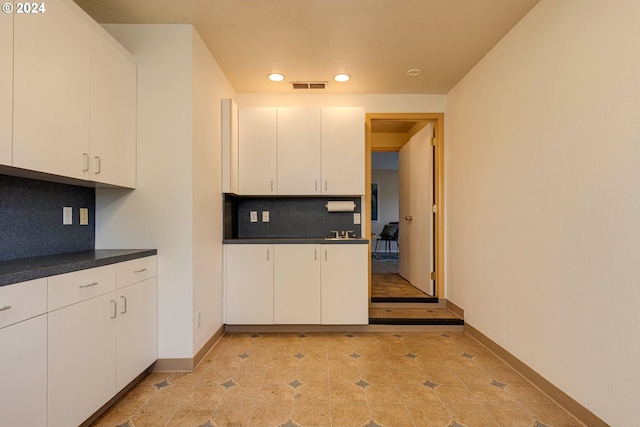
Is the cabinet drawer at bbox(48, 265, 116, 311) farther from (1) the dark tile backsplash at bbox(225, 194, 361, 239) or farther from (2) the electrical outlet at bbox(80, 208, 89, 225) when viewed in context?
(1) the dark tile backsplash at bbox(225, 194, 361, 239)

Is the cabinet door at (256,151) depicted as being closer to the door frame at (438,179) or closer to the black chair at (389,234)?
the door frame at (438,179)

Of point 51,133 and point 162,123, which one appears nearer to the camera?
point 51,133

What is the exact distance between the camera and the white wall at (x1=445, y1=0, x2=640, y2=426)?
1494 mm

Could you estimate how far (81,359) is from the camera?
1.59 meters

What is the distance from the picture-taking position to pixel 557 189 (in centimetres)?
191

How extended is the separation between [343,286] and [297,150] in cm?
147

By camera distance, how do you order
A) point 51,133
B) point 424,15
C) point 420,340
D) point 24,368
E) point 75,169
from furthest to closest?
point 420,340, point 424,15, point 75,169, point 51,133, point 24,368

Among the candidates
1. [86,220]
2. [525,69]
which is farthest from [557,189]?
[86,220]

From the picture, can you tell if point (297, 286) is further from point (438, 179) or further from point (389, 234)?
point (389, 234)

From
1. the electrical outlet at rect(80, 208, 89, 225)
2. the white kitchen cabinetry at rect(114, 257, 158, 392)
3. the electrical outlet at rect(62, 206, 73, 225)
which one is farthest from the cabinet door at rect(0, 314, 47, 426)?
the electrical outlet at rect(80, 208, 89, 225)

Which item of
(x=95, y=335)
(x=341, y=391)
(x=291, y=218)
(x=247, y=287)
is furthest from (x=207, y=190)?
(x=341, y=391)

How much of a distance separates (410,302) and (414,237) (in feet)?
3.24

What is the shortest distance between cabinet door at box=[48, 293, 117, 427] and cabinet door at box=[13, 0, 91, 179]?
74 cm

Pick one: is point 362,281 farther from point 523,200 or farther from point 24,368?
point 24,368
